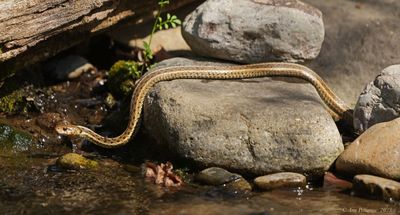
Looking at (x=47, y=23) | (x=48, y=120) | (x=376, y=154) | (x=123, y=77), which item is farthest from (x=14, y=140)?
(x=376, y=154)

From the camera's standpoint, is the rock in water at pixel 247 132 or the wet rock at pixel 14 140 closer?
the rock in water at pixel 247 132

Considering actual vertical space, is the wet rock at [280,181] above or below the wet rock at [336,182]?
above

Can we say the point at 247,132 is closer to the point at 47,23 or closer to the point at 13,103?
the point at 47,23

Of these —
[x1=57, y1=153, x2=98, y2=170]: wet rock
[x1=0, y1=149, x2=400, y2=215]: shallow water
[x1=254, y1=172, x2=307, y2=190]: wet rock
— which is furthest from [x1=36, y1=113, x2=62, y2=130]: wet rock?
[x1=254, y1=172, x2=307, y2=190]: wet rock

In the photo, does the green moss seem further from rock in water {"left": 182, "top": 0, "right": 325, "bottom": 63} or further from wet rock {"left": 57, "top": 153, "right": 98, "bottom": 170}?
wet rock {"left": 57, "top": 153, "right": 98, "bottom": 170}

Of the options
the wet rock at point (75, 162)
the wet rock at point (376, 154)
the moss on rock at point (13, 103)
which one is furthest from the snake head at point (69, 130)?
the wet rock at point (376, 154)

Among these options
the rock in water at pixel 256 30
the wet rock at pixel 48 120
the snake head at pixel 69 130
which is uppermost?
the rock in water at pixel 256 30

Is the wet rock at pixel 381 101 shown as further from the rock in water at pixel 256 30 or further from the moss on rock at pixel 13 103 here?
the moss on rock at pixel 13 103
